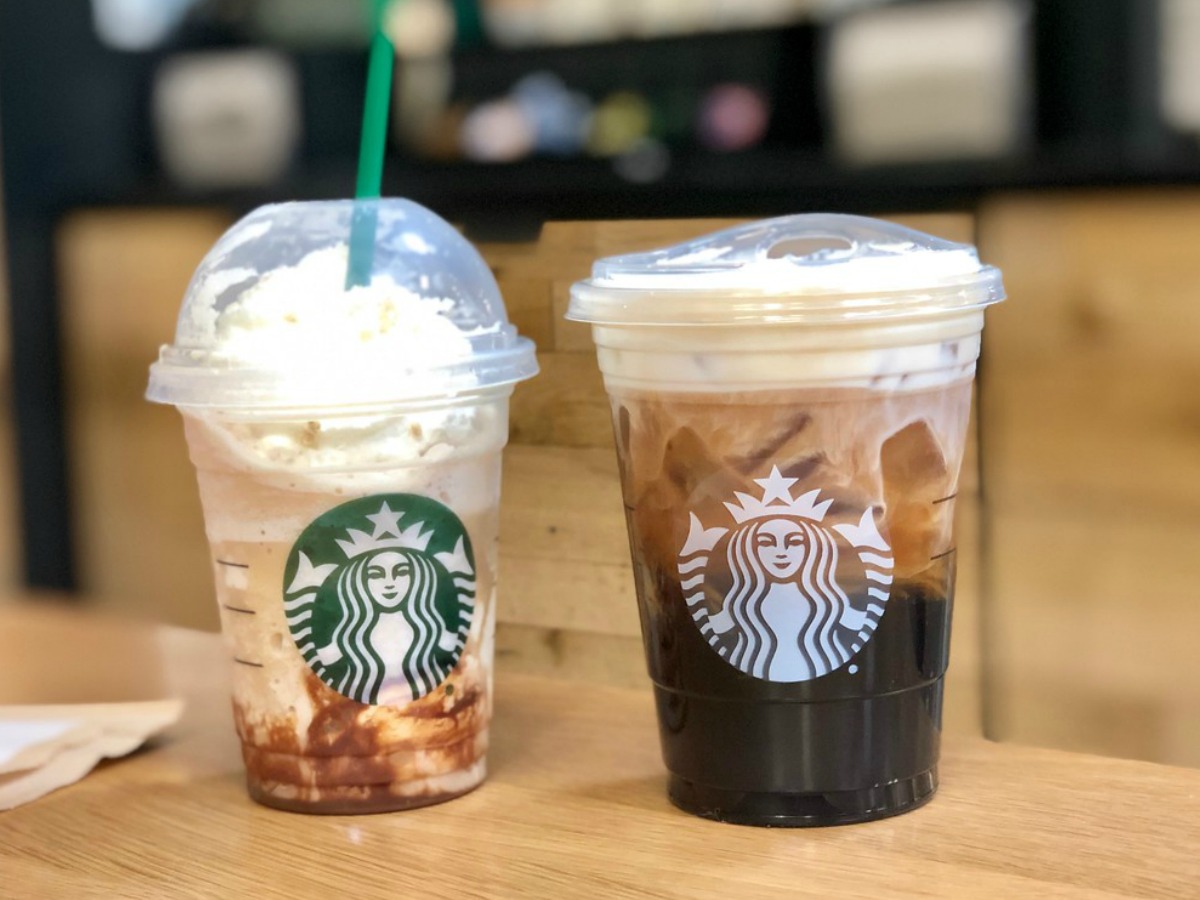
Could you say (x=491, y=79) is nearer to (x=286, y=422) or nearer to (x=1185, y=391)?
(x=1185, y=391)

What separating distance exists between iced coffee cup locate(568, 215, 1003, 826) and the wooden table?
0.14 feet

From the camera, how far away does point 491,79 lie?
9.63ft

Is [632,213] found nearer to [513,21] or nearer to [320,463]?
[320,463]

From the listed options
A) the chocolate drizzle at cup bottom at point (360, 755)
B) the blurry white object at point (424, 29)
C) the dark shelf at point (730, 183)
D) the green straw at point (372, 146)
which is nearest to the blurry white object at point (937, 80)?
the dark shelf at point (730, 183)

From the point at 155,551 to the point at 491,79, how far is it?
1.18 metres

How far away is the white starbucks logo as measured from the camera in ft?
2.54

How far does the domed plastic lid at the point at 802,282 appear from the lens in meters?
0.76

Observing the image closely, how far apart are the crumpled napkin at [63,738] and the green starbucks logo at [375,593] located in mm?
206

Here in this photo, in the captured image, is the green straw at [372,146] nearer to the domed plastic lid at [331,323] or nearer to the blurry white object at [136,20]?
the domed plastic lid at [331,323]

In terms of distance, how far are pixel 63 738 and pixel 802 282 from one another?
57 centimetres

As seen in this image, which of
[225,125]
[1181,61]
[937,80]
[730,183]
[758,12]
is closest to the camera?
[1181,61]

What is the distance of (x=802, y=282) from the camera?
30.0 inches

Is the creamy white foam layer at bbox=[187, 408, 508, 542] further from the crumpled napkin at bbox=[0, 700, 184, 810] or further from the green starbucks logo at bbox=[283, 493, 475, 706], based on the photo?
the crumpled napkin at bbox=[0, 700, 184, 810]

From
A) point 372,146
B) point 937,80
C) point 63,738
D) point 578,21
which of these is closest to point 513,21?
point 578,21
